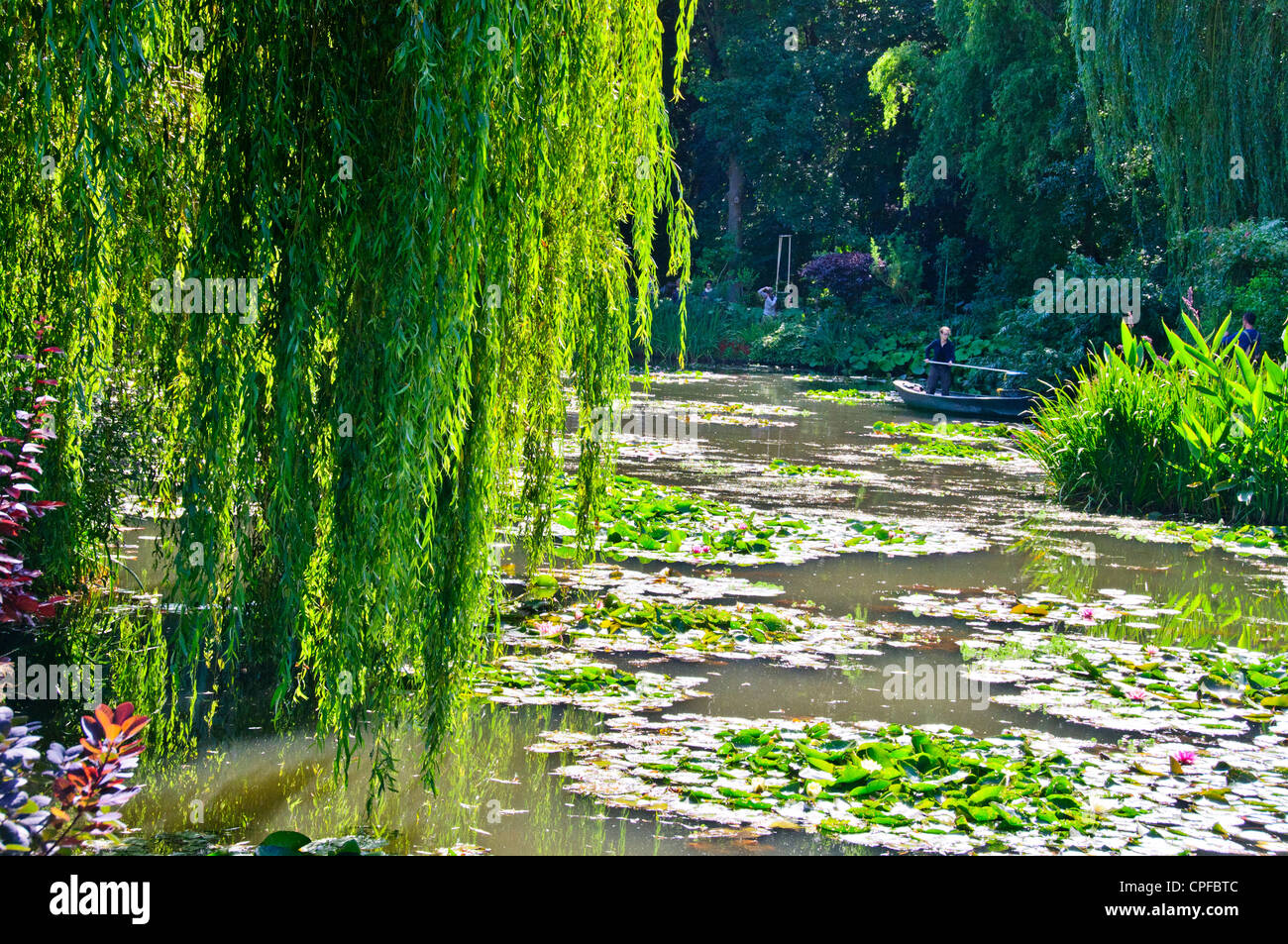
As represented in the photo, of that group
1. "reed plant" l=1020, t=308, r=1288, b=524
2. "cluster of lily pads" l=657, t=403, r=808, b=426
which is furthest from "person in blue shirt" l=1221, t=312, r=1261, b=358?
"cluster of lily pads" l=657, t=403, r=808, b=426

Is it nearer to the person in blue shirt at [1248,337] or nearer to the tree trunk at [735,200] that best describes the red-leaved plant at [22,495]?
the person in blue shirt at [1248,337]

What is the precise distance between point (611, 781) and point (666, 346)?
94.4 ft

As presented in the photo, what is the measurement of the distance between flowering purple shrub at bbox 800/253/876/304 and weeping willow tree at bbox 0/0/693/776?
90.2 feet

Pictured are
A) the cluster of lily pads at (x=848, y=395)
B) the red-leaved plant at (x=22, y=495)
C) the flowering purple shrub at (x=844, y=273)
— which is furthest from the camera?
the flowering purple shrub at (x=844, y=273)

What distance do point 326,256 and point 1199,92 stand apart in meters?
16.6

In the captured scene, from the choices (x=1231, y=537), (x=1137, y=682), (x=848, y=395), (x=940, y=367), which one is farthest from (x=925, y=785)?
(x=848, y=395)

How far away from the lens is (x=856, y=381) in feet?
95.5

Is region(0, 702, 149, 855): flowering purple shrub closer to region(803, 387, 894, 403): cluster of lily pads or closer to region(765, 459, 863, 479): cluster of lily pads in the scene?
region(765, 459, 863, 479): cluster of lily pads

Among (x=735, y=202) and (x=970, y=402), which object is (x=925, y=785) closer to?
(x=970, y=402)

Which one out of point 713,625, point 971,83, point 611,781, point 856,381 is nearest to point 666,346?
point 856,381

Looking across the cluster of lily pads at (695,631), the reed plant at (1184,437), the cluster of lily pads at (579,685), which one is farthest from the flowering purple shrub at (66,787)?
the reed plant at (1184,437)

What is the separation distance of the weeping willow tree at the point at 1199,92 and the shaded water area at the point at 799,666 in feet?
18.0

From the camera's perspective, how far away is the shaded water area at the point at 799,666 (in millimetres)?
4613

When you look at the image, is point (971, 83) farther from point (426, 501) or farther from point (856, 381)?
point (426, 501)
